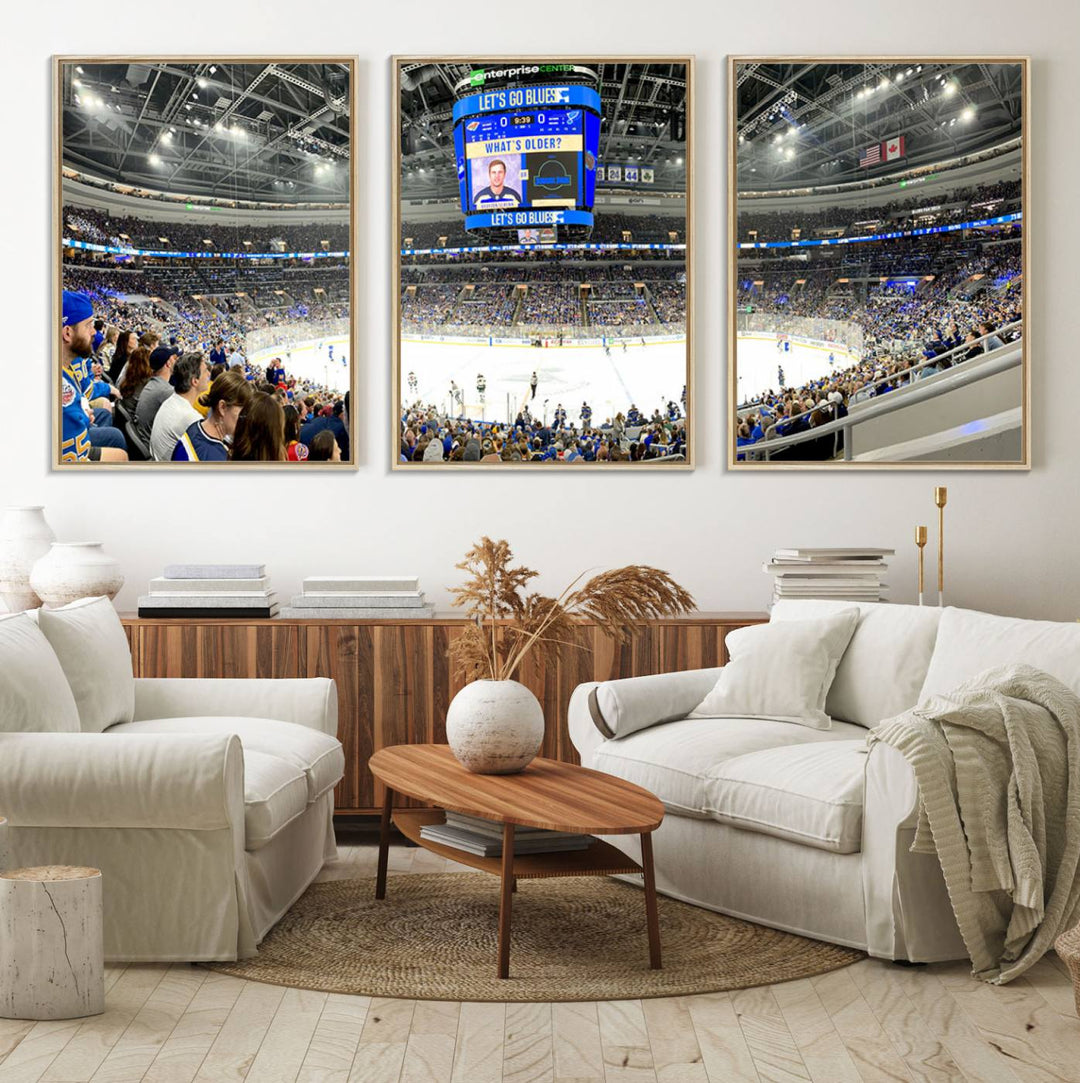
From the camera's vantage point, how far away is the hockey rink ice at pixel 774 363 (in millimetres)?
5082

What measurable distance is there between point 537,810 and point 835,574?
199cm

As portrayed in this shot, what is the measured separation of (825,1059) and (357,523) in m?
2.95

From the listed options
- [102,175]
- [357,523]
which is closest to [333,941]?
[357,523]

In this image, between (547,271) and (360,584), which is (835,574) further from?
(360,584)

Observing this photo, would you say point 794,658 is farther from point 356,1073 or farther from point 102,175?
point 102,175

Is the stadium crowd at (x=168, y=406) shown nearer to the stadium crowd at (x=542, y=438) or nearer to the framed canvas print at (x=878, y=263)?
the stadium crowd at (x=542, y=438)

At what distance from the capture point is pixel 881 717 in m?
4.09

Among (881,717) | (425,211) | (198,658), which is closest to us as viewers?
(881,717)

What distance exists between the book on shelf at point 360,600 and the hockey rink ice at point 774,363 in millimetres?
1506

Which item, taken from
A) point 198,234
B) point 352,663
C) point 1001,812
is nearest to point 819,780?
point 1001,812

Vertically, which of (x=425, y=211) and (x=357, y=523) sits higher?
(x=425, y=211)

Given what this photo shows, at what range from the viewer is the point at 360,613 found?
4.75 meters

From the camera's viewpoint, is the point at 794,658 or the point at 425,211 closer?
the point at 794,658

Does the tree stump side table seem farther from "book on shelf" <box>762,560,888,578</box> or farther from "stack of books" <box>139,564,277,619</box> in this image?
"book on shelf" <box>762,560,888,578</box>
